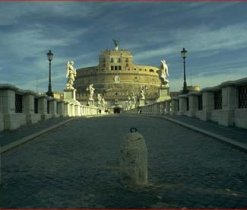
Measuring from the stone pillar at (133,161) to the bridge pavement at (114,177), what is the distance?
0.21 m

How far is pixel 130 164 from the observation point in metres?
8.06

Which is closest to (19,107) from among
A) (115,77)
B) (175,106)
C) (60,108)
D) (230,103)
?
(230,103)

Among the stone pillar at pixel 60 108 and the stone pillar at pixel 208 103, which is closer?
the stone pillar at pixel 208 103

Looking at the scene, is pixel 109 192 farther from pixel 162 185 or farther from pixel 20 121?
pixel 20 121

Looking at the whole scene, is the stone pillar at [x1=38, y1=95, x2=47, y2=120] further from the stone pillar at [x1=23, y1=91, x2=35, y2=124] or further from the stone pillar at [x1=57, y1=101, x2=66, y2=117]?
the stone pillar at [x1=57, y1=101, x2=66, y2=117]

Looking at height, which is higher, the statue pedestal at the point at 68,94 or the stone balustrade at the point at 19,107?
the statue pedestal at the point at 68,94

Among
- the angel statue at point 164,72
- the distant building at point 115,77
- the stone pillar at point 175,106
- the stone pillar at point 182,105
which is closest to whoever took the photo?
the stone pillar at point 182,105

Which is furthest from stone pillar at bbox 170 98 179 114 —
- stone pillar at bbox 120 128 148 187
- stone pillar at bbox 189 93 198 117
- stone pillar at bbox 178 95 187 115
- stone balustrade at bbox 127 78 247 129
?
stone pillar at bbox 120 128 148 187

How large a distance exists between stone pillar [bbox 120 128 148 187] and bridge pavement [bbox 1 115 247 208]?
205 mm

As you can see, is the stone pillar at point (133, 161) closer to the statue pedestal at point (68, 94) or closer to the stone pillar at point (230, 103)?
the stone pillar at point (230, 103)

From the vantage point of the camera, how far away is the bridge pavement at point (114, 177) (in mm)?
7223

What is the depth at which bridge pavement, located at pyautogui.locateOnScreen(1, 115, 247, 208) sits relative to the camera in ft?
23.7

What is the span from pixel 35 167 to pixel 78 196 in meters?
2.97

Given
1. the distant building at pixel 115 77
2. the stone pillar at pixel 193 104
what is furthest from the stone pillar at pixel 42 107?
the distant building at pixel 115 77
